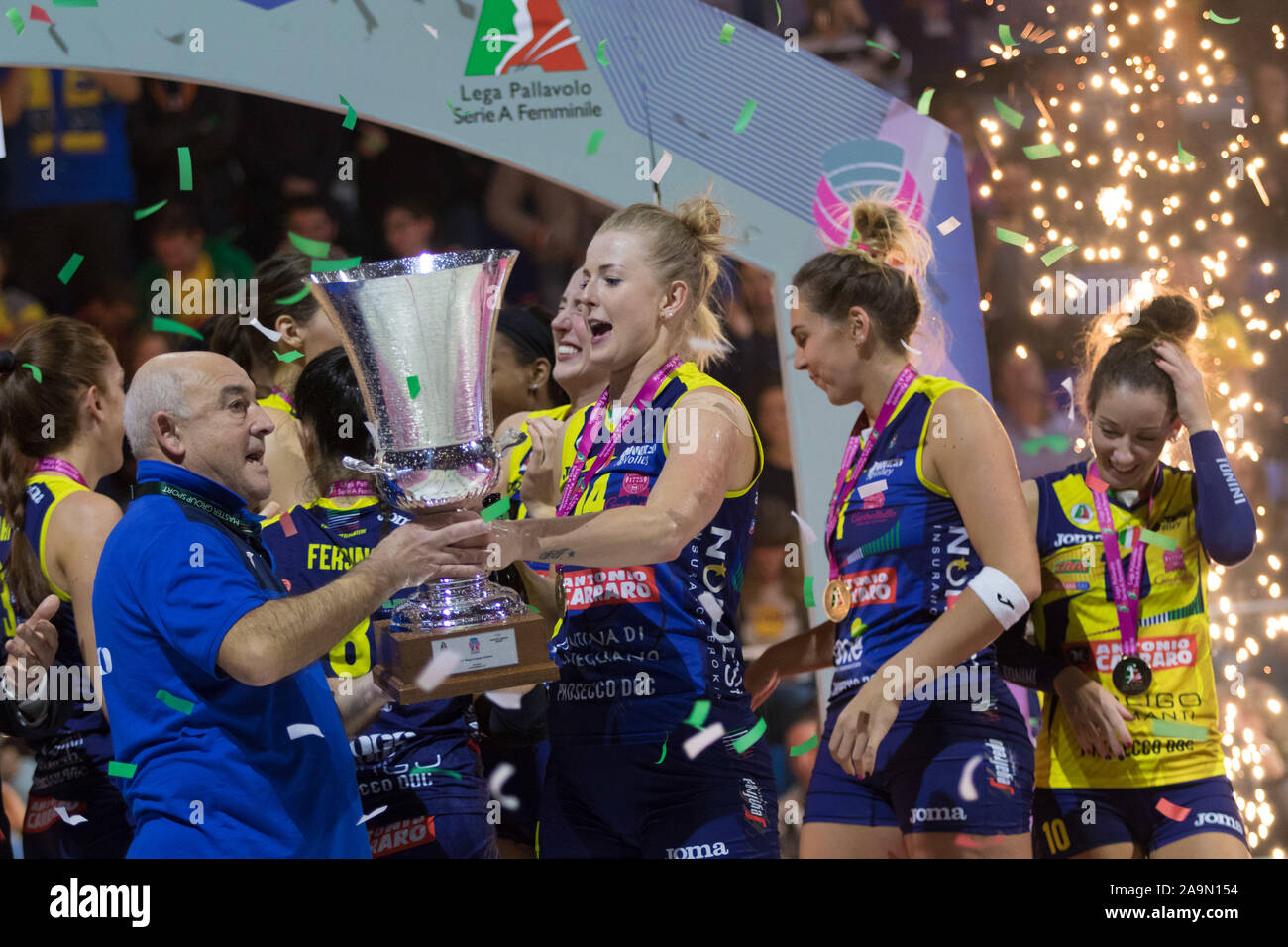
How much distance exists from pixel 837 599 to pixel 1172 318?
1.14 m

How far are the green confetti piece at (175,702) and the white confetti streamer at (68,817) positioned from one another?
1023 mm

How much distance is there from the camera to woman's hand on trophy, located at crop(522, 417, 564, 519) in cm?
301

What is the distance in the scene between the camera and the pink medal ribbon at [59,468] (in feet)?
10.0

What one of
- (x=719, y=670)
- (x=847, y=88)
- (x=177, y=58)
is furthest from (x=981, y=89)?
(x=177, y=58)

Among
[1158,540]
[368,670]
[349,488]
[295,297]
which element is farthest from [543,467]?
[1158,540]

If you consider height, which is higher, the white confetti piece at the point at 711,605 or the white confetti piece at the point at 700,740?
the white confetti piece at the point at 711,605

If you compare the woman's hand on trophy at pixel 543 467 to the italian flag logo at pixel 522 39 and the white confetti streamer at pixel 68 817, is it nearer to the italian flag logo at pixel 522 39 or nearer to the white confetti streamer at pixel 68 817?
the italian flag logo at pixel 522 39

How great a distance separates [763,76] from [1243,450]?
1699mm

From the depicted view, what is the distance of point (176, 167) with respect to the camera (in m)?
3.44

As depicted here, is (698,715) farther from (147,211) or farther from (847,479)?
(147,211)

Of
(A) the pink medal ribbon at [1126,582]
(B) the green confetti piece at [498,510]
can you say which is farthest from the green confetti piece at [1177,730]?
(B) the green confetti piece at [498,510]

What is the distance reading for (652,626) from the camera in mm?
2453
